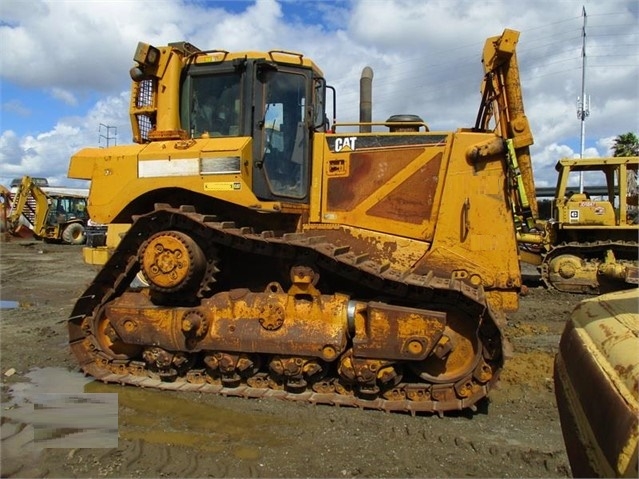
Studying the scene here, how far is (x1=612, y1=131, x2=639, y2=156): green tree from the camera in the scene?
32.1 m

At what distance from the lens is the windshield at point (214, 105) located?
5.38 metres

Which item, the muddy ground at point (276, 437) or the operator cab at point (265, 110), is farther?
the operator cab at point (265, 110)

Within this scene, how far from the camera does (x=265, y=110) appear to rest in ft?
17.4

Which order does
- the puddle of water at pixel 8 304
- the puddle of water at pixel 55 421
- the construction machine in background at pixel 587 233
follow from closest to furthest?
the puddle of water at pixel 55 421 < the puddle of water at pixel 8 304 < the construction machine in background at pixel 587 233

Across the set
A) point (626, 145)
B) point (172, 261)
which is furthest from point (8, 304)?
point (626, 145)

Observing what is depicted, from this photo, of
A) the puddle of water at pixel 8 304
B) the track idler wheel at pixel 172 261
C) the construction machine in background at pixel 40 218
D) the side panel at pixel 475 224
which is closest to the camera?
the track idler wheel at pixel 172 261

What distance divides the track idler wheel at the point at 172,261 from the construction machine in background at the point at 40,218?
837 inches

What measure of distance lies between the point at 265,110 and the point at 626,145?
34588mm

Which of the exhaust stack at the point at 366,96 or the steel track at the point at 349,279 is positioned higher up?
the exhaust stack at the point at 366,96

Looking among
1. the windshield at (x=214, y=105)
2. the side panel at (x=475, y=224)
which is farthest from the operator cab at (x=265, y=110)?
the side panel at (x=475, y=224)

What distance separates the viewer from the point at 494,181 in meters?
5.11

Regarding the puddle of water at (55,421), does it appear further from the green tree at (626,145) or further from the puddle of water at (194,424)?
the green tree at (626,145)

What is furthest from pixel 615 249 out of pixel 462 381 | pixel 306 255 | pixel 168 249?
pixel 168 249

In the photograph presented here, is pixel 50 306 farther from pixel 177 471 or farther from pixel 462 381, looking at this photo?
pixel 462 381
